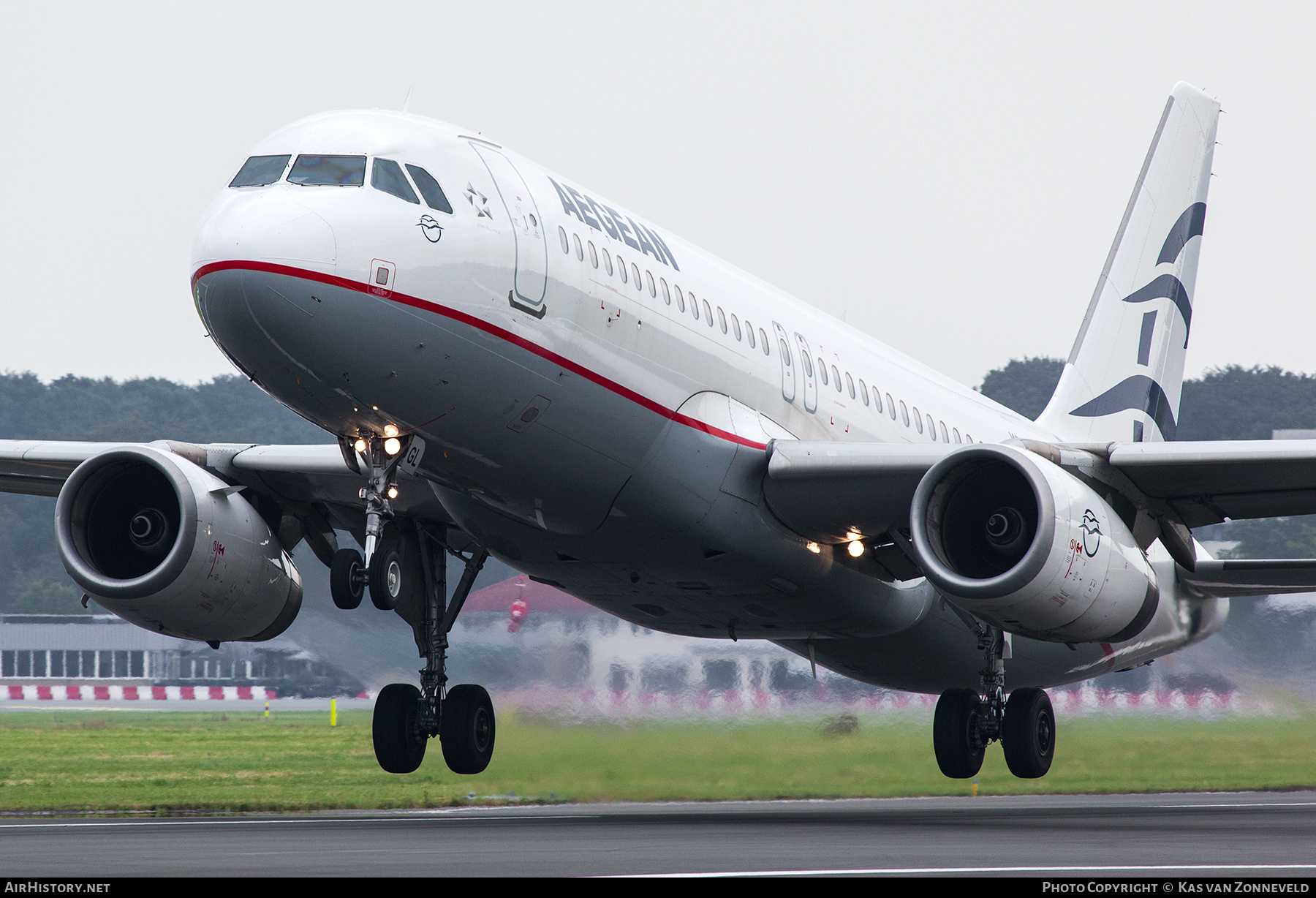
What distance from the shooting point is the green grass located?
2144cm

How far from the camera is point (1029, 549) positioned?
611 inches

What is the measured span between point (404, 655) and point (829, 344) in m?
7.78

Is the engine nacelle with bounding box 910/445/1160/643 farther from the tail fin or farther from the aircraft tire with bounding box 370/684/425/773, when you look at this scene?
the tail fin

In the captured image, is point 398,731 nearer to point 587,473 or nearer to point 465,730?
point 465,730

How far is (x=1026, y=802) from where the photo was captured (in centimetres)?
2395

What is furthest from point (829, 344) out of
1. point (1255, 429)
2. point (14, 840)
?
point (1255, 429)

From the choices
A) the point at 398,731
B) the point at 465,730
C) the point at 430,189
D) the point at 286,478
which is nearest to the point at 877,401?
the point at 465,730

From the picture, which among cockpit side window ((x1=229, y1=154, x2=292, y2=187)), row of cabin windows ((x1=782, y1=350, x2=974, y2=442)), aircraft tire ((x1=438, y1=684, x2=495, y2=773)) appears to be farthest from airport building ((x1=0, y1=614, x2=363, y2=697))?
cockpit side window ((x1=229, y1=154, x2=292, y2=187))

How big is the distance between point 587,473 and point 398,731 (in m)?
5.46

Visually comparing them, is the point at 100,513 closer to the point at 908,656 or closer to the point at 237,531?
the point at 237,531

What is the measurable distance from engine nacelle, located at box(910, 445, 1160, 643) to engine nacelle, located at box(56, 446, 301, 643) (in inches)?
301

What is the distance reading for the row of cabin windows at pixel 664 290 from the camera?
51.1ft

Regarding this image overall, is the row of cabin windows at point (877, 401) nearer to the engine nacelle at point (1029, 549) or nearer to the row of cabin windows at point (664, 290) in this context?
the row of cabin windows at point (664, 290)

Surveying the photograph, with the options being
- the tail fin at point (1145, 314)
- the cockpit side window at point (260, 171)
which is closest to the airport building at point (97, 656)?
the tail fin at point (1145, 314)
